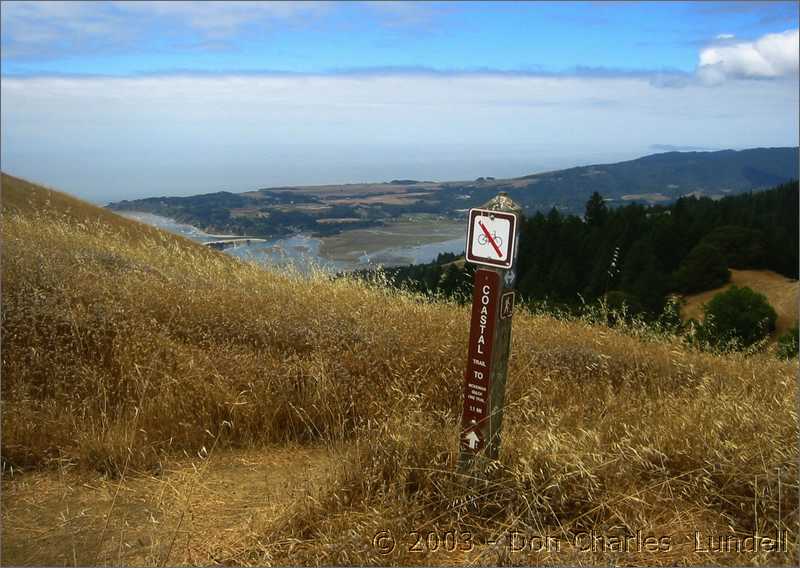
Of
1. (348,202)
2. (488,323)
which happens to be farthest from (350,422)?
(348,202)

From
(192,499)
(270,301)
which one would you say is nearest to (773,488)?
(192,499)

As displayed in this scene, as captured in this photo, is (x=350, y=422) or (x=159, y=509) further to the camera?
(x=350, y=422)

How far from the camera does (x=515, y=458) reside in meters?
3.13

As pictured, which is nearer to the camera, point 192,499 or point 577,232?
point 192,499

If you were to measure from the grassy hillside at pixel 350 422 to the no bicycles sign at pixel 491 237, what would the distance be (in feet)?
3.08

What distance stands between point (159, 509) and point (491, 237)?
213cm

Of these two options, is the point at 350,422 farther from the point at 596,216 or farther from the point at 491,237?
the point at 596,216

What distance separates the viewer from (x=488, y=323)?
297 centimetres

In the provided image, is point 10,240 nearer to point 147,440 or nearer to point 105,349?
A: point 105,349

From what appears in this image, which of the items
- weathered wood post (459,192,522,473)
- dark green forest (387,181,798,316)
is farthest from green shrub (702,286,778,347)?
weathered wood post (459,192,522,473)

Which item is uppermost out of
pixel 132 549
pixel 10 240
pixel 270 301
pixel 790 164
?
pixel 790 164

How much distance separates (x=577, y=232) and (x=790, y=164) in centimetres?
2667

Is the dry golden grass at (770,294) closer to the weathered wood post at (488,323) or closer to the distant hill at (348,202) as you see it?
the distant hill at (348,202)

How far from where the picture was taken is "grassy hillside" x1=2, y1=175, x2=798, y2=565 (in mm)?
2879
